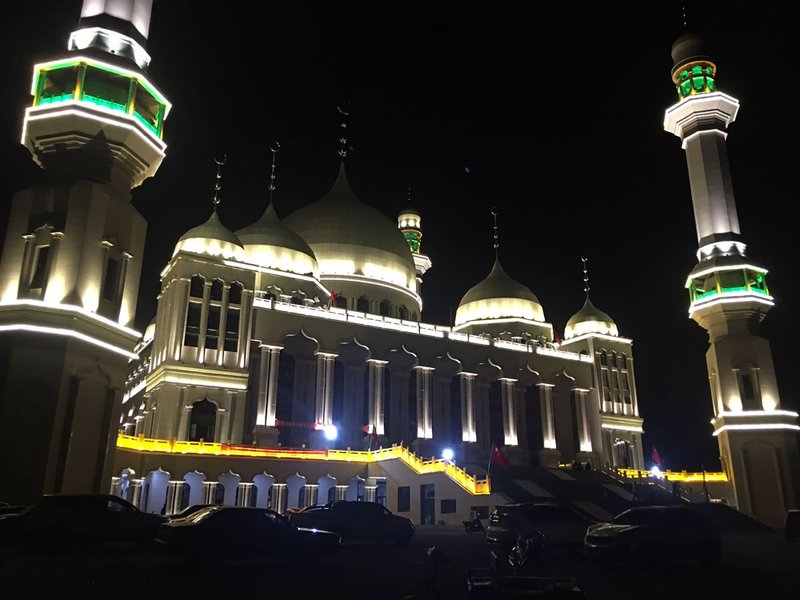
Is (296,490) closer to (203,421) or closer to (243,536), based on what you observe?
(203,421)

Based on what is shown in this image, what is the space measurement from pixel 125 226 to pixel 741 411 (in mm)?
38345

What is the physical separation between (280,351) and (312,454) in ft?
26.4

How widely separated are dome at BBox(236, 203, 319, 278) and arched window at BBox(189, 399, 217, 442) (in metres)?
12.0

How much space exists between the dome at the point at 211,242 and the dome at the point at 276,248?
406 cm

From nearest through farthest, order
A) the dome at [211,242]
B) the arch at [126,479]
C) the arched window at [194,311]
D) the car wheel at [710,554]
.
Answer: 1. the car wheel at [710,554]
2. the arch at [126,479]
3. the arched window at [194,311]
4. the dome at [211,242]

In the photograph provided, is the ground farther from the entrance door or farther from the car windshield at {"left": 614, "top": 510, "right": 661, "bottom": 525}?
the entrance door

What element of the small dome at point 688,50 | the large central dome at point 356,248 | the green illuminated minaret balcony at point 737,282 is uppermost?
the small dome at point 688,50

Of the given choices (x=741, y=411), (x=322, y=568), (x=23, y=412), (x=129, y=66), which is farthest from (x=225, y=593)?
(x=741, y=411)

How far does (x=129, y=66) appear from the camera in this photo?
28.1 m

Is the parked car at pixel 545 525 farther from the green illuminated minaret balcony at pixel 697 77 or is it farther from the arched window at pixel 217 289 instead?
the green illuminated minaret balcony at pixel 697 77

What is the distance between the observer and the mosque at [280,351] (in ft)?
80.4

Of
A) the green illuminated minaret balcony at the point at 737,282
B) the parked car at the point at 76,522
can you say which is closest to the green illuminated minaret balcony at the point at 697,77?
the green illuminated minaret balcony at the point at 737,282

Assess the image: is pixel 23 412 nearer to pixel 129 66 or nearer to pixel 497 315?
pixel 129 66

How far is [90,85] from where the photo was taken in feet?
89.1
